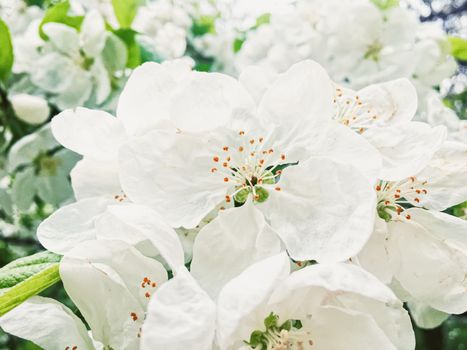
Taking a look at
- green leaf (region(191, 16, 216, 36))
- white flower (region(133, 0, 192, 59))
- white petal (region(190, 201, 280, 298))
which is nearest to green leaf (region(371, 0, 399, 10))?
white flower (region(133, 0, 192, 59))

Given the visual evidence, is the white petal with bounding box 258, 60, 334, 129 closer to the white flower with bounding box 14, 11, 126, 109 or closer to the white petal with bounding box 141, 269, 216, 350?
the white petal with bounding box 141, 269, 216, 350

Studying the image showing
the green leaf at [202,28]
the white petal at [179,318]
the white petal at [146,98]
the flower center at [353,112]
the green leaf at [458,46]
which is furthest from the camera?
the green leaf at [202,28]

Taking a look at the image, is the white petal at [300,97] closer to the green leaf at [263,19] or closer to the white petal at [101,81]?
the white petal at [101,81]

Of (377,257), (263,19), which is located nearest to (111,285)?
(377,257)

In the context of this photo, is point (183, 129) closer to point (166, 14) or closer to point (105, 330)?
point (105, 330)

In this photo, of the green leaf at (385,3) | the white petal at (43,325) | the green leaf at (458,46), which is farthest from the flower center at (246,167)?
the green leaf at (458,46)

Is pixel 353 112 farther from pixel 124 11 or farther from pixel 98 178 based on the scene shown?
pixel 124 11
